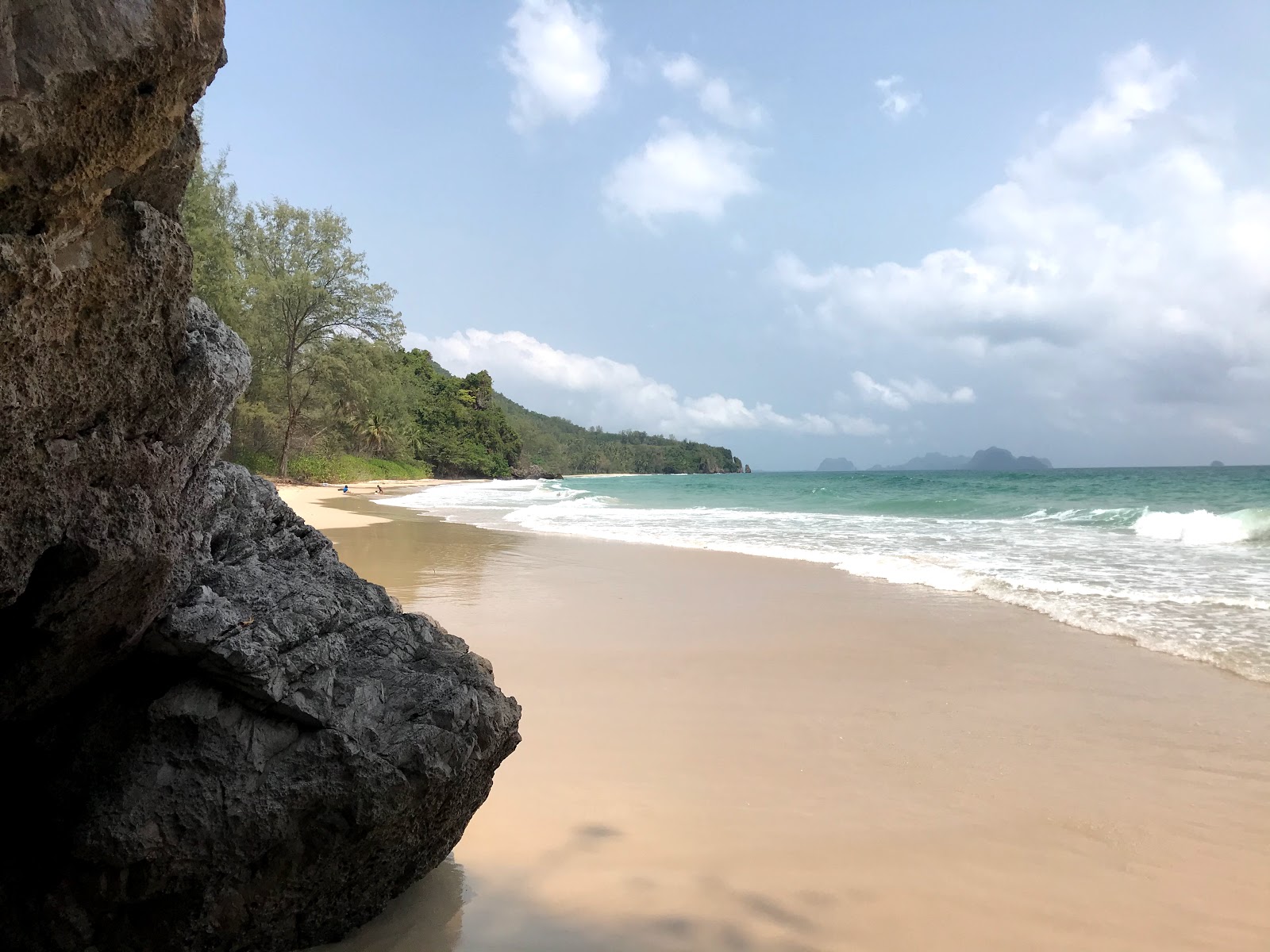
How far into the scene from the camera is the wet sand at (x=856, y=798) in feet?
8.84

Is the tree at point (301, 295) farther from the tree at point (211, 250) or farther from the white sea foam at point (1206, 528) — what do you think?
the white sea foam at point (1206, 528)

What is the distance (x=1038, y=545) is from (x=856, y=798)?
1231cm

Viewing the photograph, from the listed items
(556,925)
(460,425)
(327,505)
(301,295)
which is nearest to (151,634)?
(556,925)

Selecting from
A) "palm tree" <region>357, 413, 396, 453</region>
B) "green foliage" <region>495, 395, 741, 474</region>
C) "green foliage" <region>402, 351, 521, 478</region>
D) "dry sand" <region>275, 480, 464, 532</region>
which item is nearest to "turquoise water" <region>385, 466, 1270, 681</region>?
"dry sand" <region>275, 480, 464, 532</region>

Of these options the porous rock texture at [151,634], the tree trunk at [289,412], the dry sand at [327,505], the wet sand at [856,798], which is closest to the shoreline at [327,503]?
the dry sand at [327,505]

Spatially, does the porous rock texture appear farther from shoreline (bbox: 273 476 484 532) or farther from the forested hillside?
the forested hillside

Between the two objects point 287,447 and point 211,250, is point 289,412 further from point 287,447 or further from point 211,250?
A: point 211,250

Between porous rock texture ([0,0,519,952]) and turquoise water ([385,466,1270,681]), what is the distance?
21.0 feet

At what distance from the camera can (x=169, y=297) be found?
197 centimetres

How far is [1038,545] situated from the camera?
14109 mm

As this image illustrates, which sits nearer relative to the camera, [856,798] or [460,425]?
[856,798]

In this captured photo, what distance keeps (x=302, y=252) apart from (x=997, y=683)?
3456 centimetres

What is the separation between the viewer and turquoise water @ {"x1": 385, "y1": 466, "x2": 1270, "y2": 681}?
7.48 meters

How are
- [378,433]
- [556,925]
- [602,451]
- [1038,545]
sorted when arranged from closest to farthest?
[556,925], [1038,545], [378,433], [602,451]
